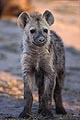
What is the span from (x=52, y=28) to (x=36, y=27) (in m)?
10.1

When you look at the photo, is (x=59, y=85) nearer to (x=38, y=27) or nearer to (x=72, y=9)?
(x=38, y=27)

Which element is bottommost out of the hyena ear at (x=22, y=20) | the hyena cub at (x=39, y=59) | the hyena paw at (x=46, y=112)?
the hyena paw at (x=46, y=112)

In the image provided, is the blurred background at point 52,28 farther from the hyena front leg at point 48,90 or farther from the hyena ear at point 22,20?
the hyena ear at point 22,20

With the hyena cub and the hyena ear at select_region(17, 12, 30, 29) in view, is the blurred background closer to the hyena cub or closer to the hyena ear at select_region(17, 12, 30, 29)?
the hyena cub

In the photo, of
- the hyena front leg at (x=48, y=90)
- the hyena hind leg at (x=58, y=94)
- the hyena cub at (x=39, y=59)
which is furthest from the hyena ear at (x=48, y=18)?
the hyena hind leg at (x=58, y=94)

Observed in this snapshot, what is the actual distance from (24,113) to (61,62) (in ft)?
3.53

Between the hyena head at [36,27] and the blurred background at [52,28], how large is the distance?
1.49 meters

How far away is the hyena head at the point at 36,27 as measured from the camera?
6.61 m

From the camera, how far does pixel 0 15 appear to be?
18984 mm

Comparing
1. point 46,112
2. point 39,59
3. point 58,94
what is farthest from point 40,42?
point 58,94

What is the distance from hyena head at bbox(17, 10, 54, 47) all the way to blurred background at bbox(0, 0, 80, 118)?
4.88 feet

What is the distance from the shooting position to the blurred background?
31.0ft

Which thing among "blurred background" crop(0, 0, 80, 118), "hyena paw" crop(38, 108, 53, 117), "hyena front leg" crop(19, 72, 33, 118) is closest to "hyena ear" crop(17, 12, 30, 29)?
"hyena front leg" crop(19, 72, 33, 118)

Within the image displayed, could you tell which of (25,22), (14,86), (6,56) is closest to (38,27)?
(25,22)
